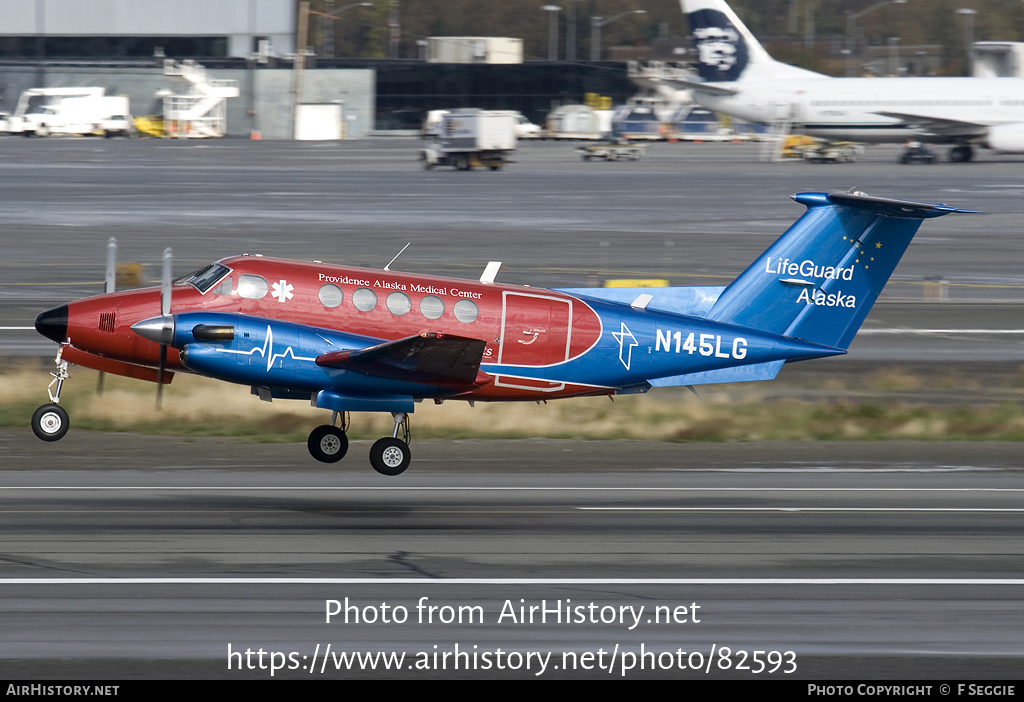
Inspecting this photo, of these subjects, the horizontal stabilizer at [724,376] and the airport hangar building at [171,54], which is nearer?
the horizontal stabilizer at [724,376]

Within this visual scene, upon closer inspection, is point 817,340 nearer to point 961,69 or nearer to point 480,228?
point 480,228

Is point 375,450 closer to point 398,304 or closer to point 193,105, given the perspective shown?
point 398,304

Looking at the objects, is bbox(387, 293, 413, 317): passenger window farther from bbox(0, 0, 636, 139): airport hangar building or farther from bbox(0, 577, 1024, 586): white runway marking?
bbox(0, 0, 636, 139): airport hangar building

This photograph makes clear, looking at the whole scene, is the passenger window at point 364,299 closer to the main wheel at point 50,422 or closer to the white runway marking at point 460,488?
the white runway marking at point 460,488

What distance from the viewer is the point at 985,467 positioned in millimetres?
20578

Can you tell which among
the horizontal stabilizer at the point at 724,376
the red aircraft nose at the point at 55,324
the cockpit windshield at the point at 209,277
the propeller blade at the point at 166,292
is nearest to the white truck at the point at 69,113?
the cockpit windshield at the point at 209,277

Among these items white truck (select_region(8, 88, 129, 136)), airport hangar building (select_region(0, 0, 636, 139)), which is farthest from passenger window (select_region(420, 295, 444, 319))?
airport hangar building (select_region(0, 0, 636, 139))

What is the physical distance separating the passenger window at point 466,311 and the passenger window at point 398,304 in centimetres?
64

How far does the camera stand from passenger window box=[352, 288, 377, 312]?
55.7 ft

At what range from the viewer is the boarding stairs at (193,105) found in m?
108

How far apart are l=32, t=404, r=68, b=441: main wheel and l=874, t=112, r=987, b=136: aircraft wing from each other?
65065 millimetres

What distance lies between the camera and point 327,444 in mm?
17109

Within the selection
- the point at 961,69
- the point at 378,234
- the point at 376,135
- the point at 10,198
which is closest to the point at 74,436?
the point at 378,234

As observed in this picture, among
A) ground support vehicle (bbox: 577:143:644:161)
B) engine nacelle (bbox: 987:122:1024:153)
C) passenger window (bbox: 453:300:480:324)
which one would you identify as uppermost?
engine nacelle (bbox: 987:122:1024:153)
